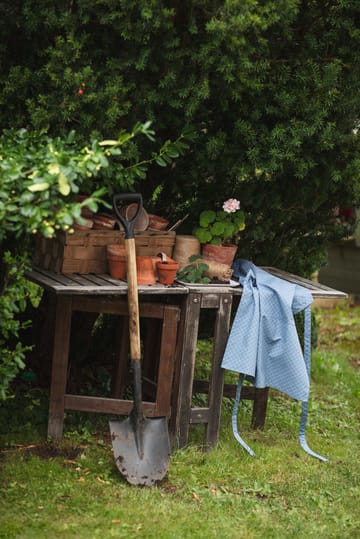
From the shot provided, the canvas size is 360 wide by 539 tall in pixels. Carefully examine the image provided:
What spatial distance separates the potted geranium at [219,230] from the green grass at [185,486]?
1.11 m

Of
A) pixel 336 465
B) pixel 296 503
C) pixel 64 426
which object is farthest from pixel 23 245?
pixel 336 465

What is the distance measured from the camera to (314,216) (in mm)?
5422

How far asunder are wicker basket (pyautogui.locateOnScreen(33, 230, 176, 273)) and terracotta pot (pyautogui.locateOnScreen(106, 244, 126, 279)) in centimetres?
9

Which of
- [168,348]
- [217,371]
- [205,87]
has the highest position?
[205,87]

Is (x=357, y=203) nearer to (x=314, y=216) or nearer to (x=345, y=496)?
(x=314, y=216)

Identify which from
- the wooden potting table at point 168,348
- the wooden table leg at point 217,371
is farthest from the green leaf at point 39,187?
the wooden table leg at point 217,371

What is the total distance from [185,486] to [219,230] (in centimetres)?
145

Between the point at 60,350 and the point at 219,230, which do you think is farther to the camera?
the point at 219,230

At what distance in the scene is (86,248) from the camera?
453cm

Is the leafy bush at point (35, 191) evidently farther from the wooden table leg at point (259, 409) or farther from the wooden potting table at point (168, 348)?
the wooden table leg at point (259, 409)

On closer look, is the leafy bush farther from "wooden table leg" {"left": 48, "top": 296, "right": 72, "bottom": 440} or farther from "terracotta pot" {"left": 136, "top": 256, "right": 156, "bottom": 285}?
"terracotta pot" {"left": 136, "top": 256, "right": 156, "bottom": 285}

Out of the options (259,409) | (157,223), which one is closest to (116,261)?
(157,223)

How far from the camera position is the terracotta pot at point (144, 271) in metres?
4.46

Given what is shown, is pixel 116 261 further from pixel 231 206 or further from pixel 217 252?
pixel 231 206
